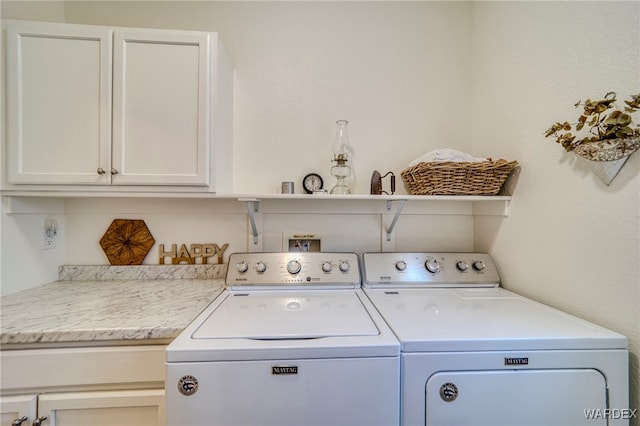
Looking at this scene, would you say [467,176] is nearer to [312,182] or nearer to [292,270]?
[312,182]

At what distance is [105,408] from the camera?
907mm

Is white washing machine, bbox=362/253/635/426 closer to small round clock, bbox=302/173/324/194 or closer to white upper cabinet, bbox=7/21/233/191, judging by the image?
small round clock, bbox=302/173/324/194

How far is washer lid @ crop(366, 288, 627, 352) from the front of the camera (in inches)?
31.7

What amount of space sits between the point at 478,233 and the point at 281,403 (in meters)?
1.46

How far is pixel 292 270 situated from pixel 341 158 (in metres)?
0.67

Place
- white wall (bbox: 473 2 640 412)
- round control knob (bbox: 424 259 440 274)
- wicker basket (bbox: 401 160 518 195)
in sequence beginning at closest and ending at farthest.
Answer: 1. white wall (bbox: 473 2 640 412)
2. wicker basket (bbox: 401 160 518 195)
3. round control knob (bbox: 424 259 440 274)

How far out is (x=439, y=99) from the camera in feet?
5.48

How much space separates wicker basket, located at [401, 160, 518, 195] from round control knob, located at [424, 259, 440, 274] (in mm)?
376

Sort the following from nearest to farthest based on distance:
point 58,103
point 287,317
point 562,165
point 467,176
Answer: point 287,317, point 562,165, point 58,103, point 467,176

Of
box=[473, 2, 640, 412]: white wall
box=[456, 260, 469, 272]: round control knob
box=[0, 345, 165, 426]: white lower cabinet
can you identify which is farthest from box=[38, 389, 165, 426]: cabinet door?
box=[473, 2, 640, 412]: white wall

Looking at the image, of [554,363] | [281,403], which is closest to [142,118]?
[281,403]

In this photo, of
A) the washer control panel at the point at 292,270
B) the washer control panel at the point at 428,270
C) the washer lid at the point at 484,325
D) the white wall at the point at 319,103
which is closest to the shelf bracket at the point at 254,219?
the white wall at the point at 319,103

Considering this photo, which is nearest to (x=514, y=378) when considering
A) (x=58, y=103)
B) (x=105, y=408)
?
(x=105, y=408)

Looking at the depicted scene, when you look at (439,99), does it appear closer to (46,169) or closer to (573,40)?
(573,40)
